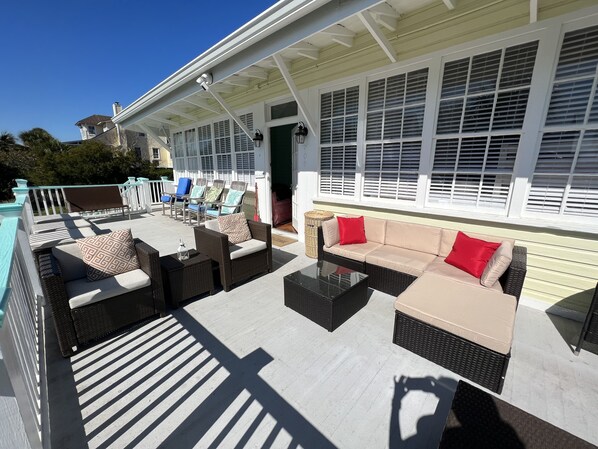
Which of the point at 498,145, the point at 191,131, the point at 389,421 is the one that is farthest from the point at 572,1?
the point at 191,131

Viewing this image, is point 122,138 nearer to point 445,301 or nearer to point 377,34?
point 377,34

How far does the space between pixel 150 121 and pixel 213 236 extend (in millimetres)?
7471

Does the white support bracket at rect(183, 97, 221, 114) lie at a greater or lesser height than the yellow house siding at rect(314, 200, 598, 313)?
greater

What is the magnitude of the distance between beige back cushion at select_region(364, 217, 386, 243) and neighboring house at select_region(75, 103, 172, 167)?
2005 cm

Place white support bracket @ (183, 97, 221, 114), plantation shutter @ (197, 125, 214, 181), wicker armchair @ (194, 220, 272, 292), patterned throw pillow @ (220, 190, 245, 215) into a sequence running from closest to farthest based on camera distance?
wicker armchair @ (194, 220, 272, 292) → patterned throw pillow @ (220, 190, 245, 215) → white support bracket @ (183, 97, 221, 114) → plantation shutter @ (197, 125, 214, 181)

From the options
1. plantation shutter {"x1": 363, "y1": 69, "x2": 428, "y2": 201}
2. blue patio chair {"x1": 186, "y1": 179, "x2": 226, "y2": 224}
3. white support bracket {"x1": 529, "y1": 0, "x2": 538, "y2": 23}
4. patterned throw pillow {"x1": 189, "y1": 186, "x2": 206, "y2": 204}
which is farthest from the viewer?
patterned throw pillow {"x1": 189, "y1": 186, "x2": 206, "y2": 204}

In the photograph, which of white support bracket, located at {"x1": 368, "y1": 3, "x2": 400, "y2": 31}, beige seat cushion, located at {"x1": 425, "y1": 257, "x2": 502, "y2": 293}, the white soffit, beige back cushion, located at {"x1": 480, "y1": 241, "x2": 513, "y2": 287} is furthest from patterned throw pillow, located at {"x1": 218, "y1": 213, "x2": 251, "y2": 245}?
white support bracket, located at {"x1": 368, "y1": 3, "x2": 400, "y2": 31}

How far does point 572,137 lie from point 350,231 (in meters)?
2.36

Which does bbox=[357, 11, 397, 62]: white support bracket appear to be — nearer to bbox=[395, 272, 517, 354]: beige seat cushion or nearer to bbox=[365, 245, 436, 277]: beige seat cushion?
bbox=[365, 245, 436, 277]: beige seat cushion

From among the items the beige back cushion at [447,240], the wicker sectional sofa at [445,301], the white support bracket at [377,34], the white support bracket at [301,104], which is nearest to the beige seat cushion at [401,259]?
the wicker sectional sofa at [445,301]

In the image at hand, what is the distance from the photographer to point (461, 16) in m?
2.68

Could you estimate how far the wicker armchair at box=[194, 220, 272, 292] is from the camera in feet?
9.58

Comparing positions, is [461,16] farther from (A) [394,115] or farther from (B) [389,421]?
(B) [389,421]

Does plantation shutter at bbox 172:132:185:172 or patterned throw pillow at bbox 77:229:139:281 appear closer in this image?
patterned throw pillow at bbox 77:229:139:281
